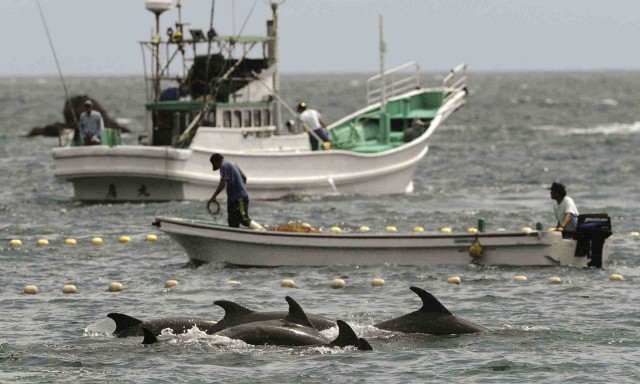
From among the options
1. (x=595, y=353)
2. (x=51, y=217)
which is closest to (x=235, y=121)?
(x=51, y=217)

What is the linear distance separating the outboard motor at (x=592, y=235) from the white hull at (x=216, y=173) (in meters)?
10.7

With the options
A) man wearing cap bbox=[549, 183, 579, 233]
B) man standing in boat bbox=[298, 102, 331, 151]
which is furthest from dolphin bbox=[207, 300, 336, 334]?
man standing in boat bbox=[298, 102, 331, 151]

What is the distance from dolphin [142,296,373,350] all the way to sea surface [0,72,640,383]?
14 cm

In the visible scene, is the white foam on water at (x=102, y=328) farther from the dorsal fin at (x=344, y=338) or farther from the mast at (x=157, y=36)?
the mast at (x=157, y=36)

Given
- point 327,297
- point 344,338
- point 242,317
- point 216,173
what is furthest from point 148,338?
point 216,173

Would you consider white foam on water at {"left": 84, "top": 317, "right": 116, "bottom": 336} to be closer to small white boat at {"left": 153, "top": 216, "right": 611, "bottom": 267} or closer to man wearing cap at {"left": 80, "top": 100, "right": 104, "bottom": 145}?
small white boat at {"left": 153, "top": 216, "right": 611, "bottom": 267}

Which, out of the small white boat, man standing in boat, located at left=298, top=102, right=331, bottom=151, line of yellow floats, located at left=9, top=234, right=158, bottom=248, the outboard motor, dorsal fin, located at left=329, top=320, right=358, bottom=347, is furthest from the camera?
man standing in boat, located at left=298, top=102, right=331, bottom=151

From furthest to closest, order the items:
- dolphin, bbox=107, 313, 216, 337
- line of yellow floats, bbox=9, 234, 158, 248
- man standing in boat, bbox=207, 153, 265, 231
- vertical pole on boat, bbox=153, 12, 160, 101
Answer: vertical pole on boat, bbox=153, 12, 160, 101, line of yellow floats, bbox=9, 234, 158, 248, man standing in boat, bbox=207, 153, 265, 231, dolphin, bbox=107, 313, 216, 337

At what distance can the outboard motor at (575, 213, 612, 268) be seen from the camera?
22938 mm

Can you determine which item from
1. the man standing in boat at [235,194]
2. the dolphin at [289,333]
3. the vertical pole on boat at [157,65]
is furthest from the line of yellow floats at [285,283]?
the vertical pole on boat at [157,65]

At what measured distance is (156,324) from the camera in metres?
18.0

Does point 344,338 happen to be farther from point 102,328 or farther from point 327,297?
point 327,297

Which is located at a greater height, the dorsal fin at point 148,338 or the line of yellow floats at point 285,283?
the line of yellow floats at point 285,283

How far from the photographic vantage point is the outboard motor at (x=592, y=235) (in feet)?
75.3
